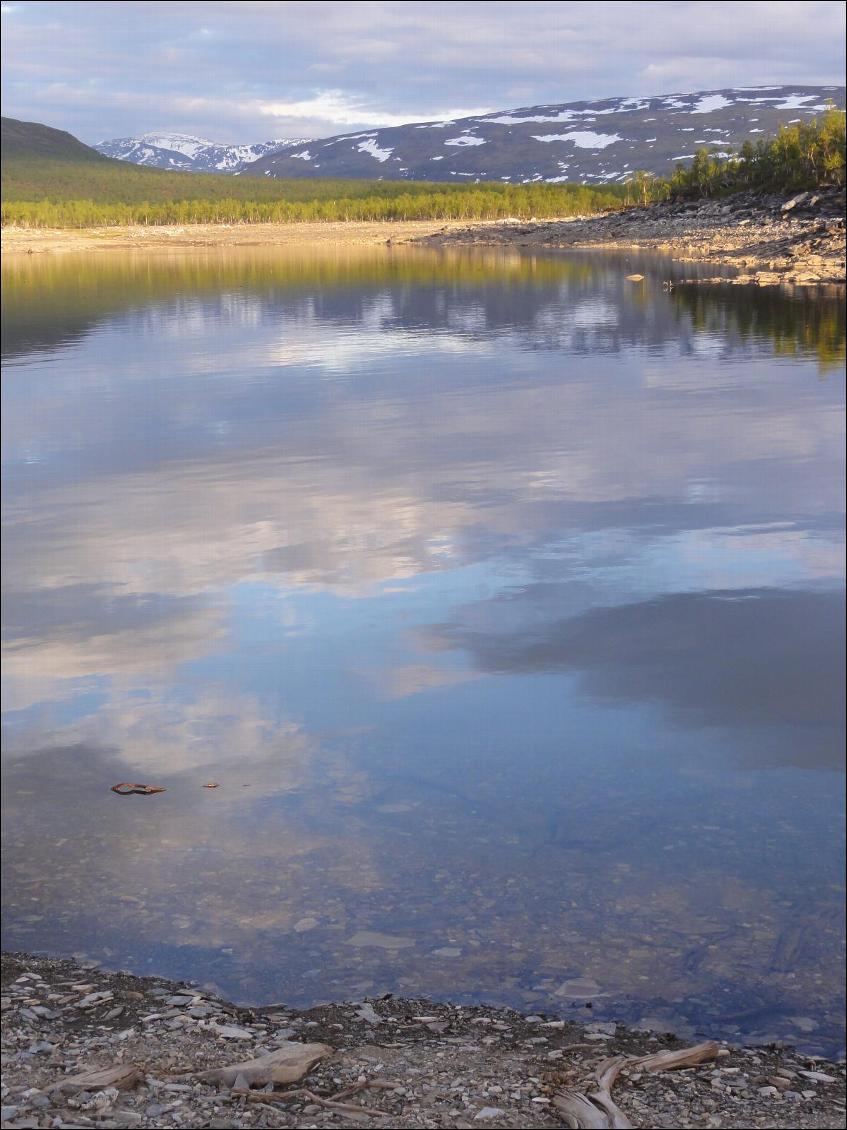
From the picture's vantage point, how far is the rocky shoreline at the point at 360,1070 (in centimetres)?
650

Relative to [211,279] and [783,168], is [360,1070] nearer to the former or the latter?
[211,279]

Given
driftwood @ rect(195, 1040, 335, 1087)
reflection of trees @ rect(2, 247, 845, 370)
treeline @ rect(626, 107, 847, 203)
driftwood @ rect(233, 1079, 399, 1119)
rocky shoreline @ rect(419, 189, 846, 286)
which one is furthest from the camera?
treeline @ rect(626, 107, 847, 203)

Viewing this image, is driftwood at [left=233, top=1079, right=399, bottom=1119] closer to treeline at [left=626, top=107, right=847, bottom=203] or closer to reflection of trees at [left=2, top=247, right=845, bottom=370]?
reflection of trees at [left=2, top=247, right=845, bottom=370]

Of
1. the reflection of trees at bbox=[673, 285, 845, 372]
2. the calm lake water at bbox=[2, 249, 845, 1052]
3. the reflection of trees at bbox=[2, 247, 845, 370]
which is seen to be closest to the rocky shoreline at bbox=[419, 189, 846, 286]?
the reflection of trees at bbox=[2, 247, 845, 370]

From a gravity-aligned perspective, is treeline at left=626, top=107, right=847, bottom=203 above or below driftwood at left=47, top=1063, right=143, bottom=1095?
above

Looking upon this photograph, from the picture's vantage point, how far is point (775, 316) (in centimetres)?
4938

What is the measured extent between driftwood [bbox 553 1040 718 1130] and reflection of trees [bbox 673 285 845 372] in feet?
99.8

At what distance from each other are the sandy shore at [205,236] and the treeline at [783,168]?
3433cm

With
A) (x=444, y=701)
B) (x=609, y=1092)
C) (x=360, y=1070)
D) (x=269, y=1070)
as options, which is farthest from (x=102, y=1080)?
(x=444, y=701)

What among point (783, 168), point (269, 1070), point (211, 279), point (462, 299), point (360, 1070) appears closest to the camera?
point (269, 1070)

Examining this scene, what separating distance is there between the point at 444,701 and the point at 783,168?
117000 mm

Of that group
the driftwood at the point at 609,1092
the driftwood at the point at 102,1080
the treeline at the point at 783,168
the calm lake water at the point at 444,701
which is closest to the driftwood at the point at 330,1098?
the driftwood at the point at 102,1080

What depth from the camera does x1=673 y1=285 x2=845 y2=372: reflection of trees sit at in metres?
40.0

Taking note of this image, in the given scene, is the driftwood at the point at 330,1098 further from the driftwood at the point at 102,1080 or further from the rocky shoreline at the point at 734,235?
the rocky shoreline at the point at 734,235
